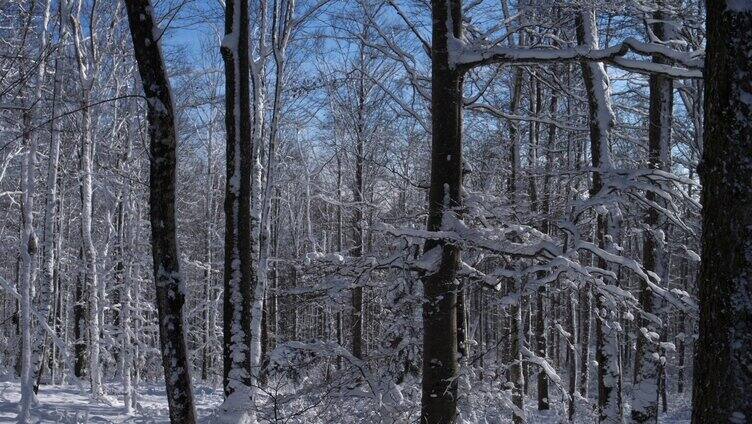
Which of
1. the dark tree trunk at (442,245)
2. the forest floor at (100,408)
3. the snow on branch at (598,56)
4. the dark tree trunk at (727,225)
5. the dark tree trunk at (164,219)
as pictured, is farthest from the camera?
the forest floor at (100,408)

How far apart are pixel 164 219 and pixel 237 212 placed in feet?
4.10

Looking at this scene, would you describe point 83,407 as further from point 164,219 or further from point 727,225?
point 727,225

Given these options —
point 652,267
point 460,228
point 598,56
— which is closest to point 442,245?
point 460,228

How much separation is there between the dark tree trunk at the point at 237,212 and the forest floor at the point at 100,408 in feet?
6.75

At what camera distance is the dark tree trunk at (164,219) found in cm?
551

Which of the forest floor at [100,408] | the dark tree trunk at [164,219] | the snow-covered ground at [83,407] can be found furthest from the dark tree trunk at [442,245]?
the snow-covered ground at [83,407]

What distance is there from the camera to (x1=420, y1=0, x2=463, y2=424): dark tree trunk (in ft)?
16.3

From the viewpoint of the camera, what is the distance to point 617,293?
4.61 m

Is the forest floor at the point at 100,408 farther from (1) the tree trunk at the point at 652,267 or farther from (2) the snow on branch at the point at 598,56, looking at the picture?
(2) the snow on branch at the point at 598,56

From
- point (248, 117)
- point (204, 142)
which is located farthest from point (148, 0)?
point (204, 142)

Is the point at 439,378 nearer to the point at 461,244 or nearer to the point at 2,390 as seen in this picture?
the point at 461,244

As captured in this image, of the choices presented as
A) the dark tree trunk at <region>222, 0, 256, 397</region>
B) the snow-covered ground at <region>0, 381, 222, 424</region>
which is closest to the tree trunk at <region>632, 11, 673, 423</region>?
the dark tree trunk at <region>222, 0, 256, 397</region>

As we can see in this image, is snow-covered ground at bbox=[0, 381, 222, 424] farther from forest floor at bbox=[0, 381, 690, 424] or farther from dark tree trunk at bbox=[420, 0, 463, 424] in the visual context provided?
dark tree trunk at bbox=[420, 0, 463, 424]

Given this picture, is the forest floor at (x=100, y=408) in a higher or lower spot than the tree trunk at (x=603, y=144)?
lower
